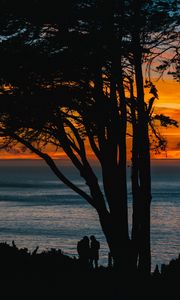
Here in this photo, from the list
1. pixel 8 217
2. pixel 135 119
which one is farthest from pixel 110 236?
pixel 8 217

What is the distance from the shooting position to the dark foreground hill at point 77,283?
13459 mm

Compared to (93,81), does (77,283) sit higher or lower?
lower

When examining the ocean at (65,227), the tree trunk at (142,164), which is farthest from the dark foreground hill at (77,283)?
the ocean at (65,227)

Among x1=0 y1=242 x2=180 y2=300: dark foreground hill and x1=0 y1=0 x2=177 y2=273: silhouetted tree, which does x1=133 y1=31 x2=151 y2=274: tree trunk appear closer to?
x1=0 y1=0 x2=177 y2=273: silhouetted tree

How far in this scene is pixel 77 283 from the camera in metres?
14.2

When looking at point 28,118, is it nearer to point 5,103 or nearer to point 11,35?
point 5,103

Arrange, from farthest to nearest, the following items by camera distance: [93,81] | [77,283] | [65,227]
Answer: [65,227], [93,81], [77,283]

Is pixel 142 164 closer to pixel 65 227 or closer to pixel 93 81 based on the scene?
pixel 93 81

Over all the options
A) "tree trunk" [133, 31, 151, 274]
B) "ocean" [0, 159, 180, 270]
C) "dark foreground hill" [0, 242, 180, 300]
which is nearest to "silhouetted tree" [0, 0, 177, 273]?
"tree trunk" [133, 31, 151, 274]

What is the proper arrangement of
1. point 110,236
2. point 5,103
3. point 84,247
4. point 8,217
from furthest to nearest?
point 8,217
point 84,247
point 110,236
point 5,103

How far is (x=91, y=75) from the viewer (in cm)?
1850

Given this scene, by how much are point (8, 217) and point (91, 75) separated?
7504 cm

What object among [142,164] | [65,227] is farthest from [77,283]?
[65,227]

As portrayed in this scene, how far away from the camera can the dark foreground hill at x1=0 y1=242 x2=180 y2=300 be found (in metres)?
13.5
